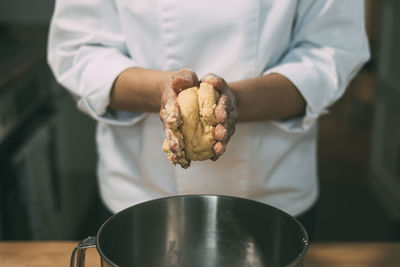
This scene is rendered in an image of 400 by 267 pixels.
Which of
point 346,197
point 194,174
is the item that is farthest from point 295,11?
point 346,197

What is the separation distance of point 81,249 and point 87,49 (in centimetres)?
46

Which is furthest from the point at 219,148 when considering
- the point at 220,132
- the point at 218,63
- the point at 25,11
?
the point at 25,11

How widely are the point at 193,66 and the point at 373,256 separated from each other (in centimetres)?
41

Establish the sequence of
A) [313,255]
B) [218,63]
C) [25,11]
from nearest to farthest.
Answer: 1. [313,255]
2. [218,63]
3. [25,11]

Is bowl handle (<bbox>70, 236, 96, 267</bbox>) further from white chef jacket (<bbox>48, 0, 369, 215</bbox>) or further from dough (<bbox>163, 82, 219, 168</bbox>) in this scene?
white chef jacket (<bbox>48, 0, 369, 215</bbox>)

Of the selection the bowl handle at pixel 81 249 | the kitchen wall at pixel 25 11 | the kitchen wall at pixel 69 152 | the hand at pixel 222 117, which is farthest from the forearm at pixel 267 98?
the kitchen wall at pixel 25 11

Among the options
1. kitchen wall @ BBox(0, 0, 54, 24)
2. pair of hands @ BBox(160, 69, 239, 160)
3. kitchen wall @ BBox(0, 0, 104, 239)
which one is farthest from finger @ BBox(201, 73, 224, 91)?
kitchen wall @ BBox(0, 0, 54, 24)

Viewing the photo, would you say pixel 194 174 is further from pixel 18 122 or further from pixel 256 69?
pixel 18 122

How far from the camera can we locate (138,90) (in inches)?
31.1

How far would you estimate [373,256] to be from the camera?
2.40ft

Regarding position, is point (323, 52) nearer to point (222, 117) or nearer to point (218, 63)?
point (218, 63)

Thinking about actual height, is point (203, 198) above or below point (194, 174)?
above

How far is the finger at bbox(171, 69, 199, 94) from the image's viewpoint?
614 millimetres

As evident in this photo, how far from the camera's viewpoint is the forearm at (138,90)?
770 mm
